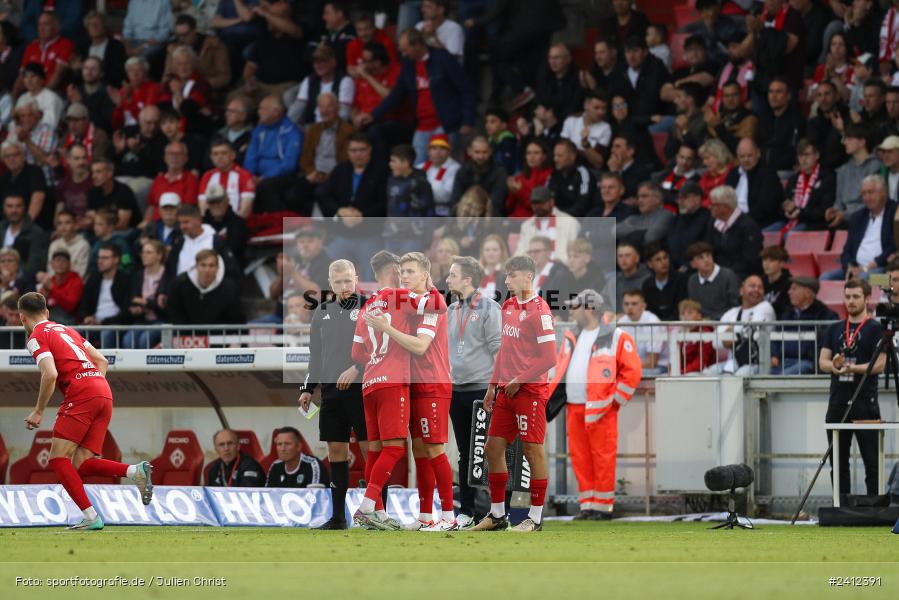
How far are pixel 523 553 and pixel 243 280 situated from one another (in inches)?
391

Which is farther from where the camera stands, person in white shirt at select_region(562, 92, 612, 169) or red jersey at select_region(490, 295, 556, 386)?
person in white shirt at select_region(562, 92, 612, 169)

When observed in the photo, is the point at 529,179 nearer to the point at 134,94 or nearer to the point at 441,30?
the point at 441,30

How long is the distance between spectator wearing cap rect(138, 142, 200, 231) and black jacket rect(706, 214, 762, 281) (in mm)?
6800

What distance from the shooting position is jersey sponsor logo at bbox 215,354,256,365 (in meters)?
13.8

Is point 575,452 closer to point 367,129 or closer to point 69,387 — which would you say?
point 69,387

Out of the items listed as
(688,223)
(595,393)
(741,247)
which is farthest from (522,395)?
(688,223)

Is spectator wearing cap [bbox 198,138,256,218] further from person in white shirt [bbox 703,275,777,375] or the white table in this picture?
the white table

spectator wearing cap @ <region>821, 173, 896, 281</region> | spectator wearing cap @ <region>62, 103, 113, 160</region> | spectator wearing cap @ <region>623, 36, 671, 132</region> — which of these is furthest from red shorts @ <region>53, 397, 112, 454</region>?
spectator wearing cap @ <region>62, 103, 113, 160</region>

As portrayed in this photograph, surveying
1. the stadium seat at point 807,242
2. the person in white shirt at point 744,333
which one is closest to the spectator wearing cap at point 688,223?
the stadium seat at point 807,242

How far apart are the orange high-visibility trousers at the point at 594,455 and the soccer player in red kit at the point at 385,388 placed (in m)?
2.98

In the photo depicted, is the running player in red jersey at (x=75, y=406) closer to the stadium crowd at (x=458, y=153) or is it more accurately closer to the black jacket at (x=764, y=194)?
the stadium crowd at (x=458, y=153)

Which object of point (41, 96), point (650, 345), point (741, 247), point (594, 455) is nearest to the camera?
point (594, 455)

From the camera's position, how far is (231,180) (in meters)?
18.6

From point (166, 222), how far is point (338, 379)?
780 cm
